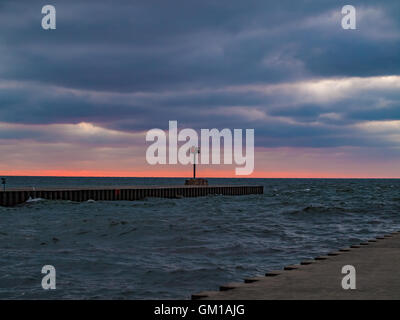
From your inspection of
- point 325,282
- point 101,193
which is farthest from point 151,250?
point 101,193

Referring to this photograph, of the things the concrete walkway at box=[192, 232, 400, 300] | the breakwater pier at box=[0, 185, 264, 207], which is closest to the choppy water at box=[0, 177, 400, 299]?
the concrete walkway at box=[192, 232, 400, 300]

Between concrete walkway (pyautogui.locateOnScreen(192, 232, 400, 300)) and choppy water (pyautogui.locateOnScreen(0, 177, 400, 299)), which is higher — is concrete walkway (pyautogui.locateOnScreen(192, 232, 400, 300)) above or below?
above

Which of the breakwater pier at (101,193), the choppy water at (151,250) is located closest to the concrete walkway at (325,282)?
the choppy water at (151,250)

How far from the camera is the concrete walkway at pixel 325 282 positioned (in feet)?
27.2

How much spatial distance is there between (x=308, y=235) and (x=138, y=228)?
850 centimetres

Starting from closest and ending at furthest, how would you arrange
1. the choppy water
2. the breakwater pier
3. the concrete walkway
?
the concrete walkway < the choppy water < the breakwater pier

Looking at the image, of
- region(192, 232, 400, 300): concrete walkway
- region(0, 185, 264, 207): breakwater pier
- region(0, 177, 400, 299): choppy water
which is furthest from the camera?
region(0, 185, 264, 207): breakwater pier

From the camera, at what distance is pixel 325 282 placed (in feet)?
31.6

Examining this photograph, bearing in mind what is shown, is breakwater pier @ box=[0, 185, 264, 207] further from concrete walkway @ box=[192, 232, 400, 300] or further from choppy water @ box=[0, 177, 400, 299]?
concrete walkway @ box=[192, 232, 400, 300]

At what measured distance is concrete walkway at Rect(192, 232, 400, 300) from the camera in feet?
27.2

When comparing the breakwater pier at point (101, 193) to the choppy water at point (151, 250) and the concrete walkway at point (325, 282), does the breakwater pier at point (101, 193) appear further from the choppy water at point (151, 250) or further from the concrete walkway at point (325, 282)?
the concrete walkway at point (325, 282)

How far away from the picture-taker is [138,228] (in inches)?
1048

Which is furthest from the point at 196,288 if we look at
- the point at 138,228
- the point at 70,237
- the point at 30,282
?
the point at 138,228
